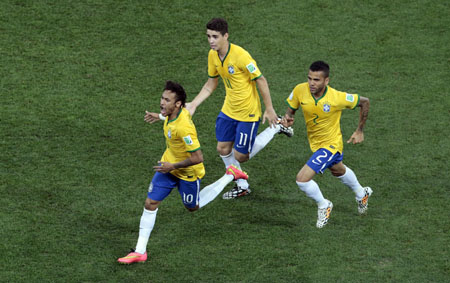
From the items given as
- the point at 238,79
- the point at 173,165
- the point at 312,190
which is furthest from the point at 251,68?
the point at 173,165

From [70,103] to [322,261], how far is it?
20.9 ft

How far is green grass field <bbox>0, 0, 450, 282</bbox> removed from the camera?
9.64 meters

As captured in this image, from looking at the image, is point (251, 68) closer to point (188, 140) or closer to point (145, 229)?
point (188, 140)

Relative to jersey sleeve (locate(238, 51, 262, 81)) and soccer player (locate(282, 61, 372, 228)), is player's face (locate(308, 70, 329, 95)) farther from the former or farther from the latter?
jersey sleeve (locate(238, 51, 262, 81))

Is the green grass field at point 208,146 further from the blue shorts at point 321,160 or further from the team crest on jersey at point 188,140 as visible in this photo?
the team crest on jersey at point 188,140

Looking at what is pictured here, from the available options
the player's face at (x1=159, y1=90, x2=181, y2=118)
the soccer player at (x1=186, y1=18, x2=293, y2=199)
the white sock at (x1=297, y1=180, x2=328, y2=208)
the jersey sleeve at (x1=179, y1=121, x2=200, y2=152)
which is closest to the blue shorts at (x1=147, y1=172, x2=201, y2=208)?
the jersey sleeve at (x1=179, y1=121, x2=200, y2=152)

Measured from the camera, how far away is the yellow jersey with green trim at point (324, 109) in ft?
33.2

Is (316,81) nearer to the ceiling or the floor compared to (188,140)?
nearer to the ceiling

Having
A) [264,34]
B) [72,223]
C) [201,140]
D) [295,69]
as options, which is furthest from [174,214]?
[264,34]

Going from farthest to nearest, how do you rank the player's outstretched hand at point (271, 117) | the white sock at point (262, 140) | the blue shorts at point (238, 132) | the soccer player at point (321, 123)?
the white sock at point (262, 140) < the blue shorts at point (238, 132) < the player's outstretched hand at point (271, 117) < the soccer player at point (321, 123)

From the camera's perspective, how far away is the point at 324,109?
33.2 feet

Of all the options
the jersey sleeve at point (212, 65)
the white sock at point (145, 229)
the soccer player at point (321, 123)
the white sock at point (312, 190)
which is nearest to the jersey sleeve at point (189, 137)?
the white sock at point (145, 229)

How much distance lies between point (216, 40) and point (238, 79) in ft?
2.37

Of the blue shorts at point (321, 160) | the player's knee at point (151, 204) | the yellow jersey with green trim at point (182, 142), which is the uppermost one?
the yellow jersey with green trim at point (182, 142)
